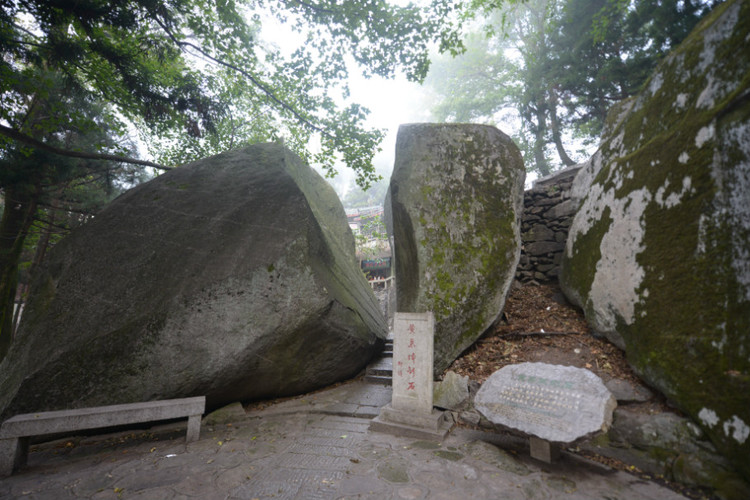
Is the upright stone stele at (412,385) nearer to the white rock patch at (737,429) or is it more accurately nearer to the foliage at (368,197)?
the white rock patch at (737,429)

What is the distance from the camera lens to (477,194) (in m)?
5.53

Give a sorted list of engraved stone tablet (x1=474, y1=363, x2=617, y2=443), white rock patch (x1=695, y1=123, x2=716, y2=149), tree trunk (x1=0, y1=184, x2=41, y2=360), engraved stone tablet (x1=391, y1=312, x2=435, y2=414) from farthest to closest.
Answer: tree trunk (x1=0, y1=184, x2=41, y2=360), engraved stone tablet (x1=391, y1=312, x2=435, y2=414), white rock patch (x1=695, y1=123, x2=716, y2=149), engraved stone tablet (x1=474, y1=363, x2=617, y2=443)

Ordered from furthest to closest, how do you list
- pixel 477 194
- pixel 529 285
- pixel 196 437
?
pixel 529 285 < pixel 477 194 < pixel 196 437

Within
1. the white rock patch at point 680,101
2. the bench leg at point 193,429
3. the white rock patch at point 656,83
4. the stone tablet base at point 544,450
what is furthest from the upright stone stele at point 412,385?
the white rock patch at point 656,83

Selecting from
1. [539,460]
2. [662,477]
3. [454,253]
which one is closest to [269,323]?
[454,253]

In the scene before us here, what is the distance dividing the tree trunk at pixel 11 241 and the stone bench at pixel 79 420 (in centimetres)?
512

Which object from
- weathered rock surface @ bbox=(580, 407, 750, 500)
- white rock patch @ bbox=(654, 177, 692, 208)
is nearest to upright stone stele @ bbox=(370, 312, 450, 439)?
weathered rock surface @ bbox=(580, 407, 750, 500)

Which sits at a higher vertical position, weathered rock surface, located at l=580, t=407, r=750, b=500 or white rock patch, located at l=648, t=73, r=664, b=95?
white rock patch, located at l=648, t=73, r=664, b=95

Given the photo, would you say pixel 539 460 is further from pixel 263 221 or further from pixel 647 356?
pixel 263 221

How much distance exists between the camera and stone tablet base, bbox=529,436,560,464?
3035mm

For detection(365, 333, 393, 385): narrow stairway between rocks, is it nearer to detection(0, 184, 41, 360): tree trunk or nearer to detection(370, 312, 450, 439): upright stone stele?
detection(370, 312, 450, 439): upright stone stele

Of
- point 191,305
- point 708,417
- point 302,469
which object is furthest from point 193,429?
point 708,417

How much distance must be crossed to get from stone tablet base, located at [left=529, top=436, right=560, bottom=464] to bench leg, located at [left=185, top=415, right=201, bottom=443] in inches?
150

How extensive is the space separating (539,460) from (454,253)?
115 inches
